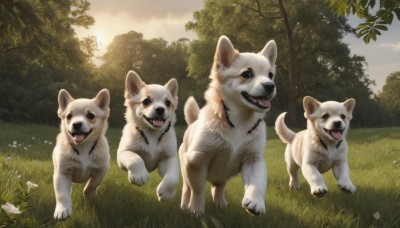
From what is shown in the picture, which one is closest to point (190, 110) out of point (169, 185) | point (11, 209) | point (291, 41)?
point (169, 185)

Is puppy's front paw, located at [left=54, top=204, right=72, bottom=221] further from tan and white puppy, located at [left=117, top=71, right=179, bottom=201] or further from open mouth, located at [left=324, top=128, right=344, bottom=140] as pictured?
open mouth, located at [left=324, top=128, right=344, bottom=140]

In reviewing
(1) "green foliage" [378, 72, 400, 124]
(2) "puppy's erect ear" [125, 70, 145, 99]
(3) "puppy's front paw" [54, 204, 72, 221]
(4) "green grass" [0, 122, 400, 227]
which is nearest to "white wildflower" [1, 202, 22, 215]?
(4) "green grass" [0, 122, 400, 227]

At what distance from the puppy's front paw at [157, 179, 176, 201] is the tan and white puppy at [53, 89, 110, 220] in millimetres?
1139

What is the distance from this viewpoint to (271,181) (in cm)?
821

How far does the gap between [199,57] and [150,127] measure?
29034mm

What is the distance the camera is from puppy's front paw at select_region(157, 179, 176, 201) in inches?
177

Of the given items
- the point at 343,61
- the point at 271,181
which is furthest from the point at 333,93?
the point at 271,181

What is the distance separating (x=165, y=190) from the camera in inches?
179

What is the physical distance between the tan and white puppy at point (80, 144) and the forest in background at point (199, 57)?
2002 centimetres

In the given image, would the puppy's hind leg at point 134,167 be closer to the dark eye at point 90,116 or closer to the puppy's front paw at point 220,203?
the dark eye at point 90,116

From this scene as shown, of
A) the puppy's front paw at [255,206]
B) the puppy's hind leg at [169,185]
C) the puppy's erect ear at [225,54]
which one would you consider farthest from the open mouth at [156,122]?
the puppy's front paw at [255,206]

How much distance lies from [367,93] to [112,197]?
47.1 metres

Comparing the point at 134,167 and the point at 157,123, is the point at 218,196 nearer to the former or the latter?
the point at 157,123

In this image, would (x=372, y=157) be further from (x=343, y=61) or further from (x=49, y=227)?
(x=343, y=61)
